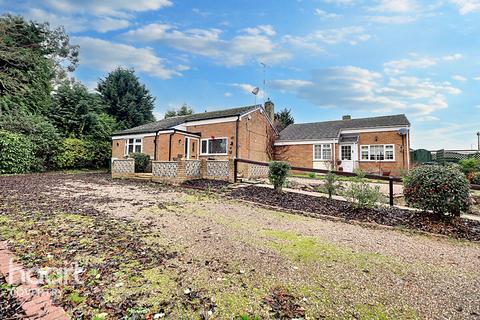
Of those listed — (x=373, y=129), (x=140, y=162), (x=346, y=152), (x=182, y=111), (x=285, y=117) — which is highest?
(x=182, y=111)

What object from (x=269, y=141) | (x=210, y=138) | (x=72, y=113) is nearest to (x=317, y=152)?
(x=269, y=141)

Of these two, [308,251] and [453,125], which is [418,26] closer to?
[308,251]

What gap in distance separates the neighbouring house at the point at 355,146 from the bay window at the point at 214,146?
24.2 ft

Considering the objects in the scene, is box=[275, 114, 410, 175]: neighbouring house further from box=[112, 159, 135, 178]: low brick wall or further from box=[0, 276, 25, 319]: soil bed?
box=[0, 276, 25, 319]: soil bed

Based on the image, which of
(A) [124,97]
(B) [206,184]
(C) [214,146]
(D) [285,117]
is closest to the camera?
(B) [206,184]

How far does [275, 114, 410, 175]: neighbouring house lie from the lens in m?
19.7

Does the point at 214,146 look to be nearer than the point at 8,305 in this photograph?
No

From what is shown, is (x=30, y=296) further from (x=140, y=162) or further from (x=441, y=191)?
(x=140, y=162)

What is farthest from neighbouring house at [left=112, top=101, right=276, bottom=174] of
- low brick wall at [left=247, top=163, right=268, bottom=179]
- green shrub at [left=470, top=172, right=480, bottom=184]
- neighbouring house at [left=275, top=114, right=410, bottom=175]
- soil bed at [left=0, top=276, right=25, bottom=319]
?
soil bed at [left=0, top=276, right=25, bottom=319]

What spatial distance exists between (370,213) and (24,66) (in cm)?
2611

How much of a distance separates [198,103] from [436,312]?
139 ft

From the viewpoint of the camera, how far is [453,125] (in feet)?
63.6

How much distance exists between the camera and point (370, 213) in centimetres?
696

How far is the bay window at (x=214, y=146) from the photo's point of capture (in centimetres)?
1802
